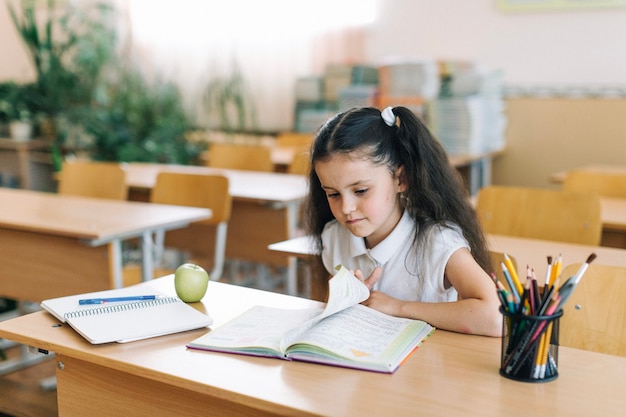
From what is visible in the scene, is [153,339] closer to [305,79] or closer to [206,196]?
[206,196]

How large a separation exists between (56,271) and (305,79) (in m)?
2.86

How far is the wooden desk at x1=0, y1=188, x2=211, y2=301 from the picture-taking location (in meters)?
2.57

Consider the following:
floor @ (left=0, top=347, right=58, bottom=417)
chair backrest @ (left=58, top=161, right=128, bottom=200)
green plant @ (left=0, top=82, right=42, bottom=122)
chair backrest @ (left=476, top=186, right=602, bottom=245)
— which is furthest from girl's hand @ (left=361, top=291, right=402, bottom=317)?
green plant @ (left=0, top=82, right=42, bottom=122)

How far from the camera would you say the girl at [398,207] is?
1.59m

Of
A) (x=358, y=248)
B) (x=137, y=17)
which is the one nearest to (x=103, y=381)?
(x=358, y=248)

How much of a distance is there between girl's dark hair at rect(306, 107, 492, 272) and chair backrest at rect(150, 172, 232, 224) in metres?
1.52

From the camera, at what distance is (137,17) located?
6051 mm

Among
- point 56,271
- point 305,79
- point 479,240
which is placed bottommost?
point 56,271

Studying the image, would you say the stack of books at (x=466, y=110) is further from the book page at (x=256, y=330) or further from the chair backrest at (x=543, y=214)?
the book page at (x=256, y=330)

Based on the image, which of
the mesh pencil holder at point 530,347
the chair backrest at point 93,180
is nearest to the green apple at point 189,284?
the mesh pencil holder at point 530,347

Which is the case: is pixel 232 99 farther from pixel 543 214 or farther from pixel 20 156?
pixel 543 214

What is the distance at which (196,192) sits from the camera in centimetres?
329

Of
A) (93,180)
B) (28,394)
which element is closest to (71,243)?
(28,394)

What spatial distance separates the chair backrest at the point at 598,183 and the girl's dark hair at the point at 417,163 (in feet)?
5.41
